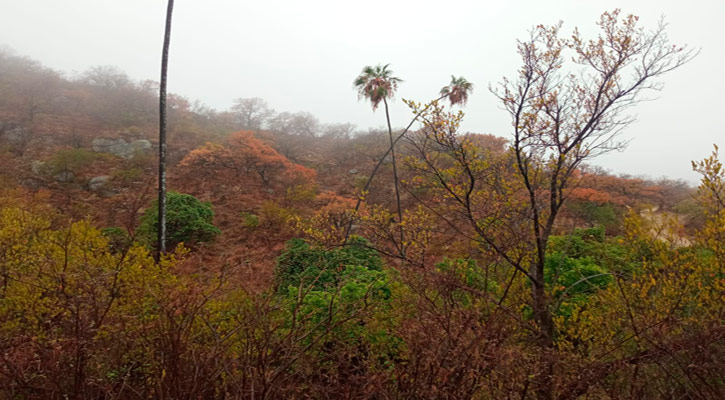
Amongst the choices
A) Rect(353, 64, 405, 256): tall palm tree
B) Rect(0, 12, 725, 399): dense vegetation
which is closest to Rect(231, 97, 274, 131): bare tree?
Rect(0, 12, 725, 399): dense vegetation

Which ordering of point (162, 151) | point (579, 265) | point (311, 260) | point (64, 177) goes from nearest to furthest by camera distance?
point (579, 265)
point (162, 151)
point (311, 260)
point (64, 177)

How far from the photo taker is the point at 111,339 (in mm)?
3324

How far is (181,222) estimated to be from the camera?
44.4 feet

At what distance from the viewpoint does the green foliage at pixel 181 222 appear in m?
12.6

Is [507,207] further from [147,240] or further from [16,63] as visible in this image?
[16,63]

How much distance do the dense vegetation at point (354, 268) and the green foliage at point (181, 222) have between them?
3.8 inches

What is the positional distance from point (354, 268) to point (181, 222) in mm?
12880

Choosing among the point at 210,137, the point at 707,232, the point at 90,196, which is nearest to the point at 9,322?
the point at 707,232

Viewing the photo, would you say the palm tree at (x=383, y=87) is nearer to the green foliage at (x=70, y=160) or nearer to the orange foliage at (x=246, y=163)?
the orange foliage at (x=246, y=163)

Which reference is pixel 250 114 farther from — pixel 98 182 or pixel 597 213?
pixel 597 213

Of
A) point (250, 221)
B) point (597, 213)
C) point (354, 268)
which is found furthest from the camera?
point (597, 213)

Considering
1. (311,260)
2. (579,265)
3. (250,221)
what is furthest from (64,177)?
(579,265)

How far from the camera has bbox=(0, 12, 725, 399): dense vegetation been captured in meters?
2.82

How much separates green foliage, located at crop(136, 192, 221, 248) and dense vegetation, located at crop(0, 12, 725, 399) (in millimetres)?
97
